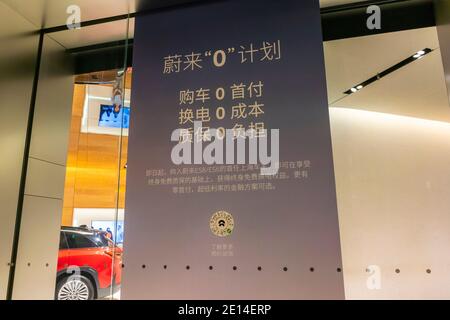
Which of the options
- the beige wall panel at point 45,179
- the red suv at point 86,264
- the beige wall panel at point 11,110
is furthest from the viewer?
the beige wall panel at point 45,179

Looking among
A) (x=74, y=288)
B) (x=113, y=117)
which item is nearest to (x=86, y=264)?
(x=74, y=288)

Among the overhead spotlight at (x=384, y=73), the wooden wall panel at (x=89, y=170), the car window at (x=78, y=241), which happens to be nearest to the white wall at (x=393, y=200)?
the overhead spotlight at (x=384, y=73)

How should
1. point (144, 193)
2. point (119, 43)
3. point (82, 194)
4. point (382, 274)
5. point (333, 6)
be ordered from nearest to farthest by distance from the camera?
point (382, 274) → point (144, 193) → point (333, 6) → point (82, 194) → point (119, 43)

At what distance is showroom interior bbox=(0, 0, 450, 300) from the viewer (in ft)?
7.10

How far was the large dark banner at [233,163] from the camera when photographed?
1.84 m

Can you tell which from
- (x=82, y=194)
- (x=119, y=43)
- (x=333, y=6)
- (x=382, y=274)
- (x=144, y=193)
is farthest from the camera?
(x=119, y=43)

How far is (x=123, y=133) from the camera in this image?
2.29 metres

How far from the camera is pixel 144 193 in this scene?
6.82 feet

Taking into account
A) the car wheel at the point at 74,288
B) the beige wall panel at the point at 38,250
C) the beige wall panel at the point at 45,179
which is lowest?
the car wheel at the point at 74,288

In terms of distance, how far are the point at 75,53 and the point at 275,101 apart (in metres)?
1.86

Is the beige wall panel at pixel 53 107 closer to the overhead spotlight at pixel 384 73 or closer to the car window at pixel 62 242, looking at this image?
the car window at pixel 62 242

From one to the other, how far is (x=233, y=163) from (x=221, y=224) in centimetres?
38

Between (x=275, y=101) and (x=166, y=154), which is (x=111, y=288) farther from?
(x=275, y=101)
